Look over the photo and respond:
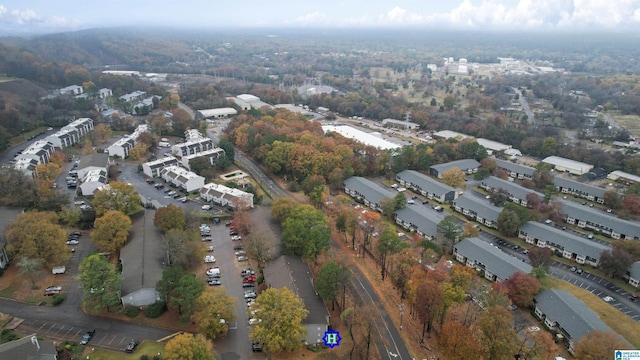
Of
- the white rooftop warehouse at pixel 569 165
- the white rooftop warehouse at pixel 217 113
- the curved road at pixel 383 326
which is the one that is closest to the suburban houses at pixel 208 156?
the white rooftop warehouse at pixel 217 113

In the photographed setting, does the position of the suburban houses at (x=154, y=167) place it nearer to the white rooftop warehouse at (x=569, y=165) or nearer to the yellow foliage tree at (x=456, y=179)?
the yellow foliage tree at (x=456, y=179)

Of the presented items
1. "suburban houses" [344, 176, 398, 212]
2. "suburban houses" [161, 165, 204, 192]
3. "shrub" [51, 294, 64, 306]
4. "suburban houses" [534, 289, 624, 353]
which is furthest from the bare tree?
"suburban houses" [534, 289, 624, 353]

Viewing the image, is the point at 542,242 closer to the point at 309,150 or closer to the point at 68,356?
the point at 309,150

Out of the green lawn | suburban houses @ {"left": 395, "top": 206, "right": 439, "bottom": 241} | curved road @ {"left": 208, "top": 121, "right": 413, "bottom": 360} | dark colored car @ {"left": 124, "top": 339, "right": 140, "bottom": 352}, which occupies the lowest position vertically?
curved road @ {"left": 208, "top": 121, "right": 413, "bottom": 360}

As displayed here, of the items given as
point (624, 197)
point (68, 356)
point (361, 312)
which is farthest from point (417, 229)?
point (68, 356)

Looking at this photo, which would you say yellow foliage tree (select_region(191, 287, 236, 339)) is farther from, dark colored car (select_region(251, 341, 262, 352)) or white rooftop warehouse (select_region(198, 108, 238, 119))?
white rooftop warehouse (select_region(198, 108, 238, 119))

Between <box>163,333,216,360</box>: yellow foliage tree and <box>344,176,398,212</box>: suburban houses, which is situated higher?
<box>163,333,216,360</box>: yellow foliage tree
